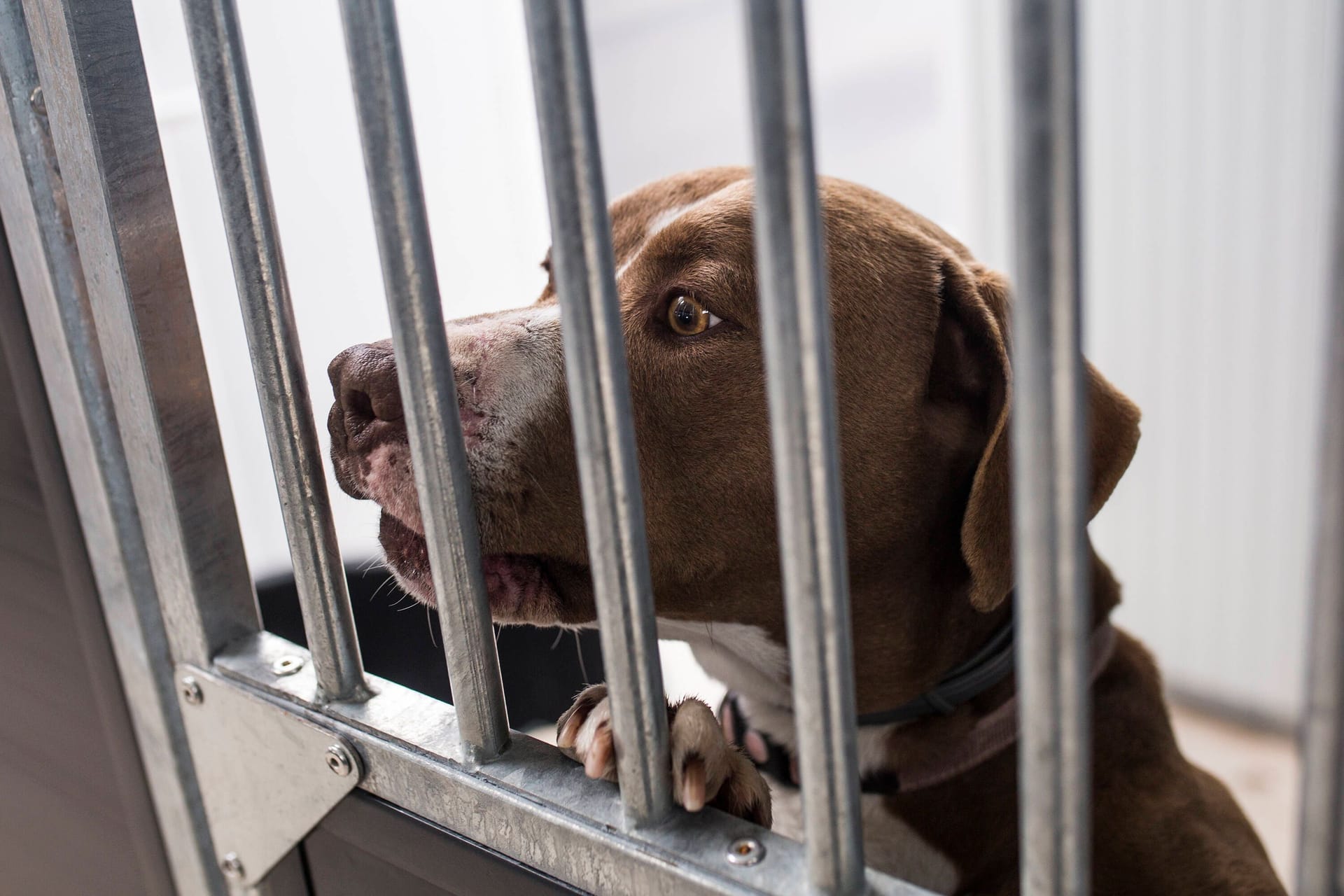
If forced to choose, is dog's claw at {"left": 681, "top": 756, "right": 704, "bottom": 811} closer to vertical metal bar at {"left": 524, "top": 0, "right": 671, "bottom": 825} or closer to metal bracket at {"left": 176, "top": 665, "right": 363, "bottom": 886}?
vertical metal bar at {"left": 524, "top": 0, "right": 671, "bottom": 825}

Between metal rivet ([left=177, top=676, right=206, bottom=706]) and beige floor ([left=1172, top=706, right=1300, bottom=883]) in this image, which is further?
beige floor ([left=1172, top=706, right=1300, bottom=883])

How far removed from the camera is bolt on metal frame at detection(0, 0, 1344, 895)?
21.1 inches

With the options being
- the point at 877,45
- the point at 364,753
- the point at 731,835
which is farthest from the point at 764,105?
the point at 877,45

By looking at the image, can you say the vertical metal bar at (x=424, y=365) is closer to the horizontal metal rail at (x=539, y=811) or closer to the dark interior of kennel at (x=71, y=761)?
the horizontal metal rail at (x=539, y=811)

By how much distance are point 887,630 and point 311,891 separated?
2.55 ft

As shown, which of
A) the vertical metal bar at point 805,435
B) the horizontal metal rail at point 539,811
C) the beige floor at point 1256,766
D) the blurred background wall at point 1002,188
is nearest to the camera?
the vertical metal bar at point 805,435

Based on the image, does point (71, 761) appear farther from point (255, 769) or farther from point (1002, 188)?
point (1002, 188)

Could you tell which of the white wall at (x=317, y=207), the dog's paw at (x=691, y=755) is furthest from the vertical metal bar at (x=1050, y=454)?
the white wall at (x=317, y=207)

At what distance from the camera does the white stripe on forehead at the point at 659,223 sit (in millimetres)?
1458

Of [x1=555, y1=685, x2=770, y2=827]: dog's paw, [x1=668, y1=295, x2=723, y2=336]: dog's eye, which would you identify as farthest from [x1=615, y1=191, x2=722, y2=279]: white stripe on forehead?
[x1=555, y1=685, x2=770, y2=827]: dog's paw

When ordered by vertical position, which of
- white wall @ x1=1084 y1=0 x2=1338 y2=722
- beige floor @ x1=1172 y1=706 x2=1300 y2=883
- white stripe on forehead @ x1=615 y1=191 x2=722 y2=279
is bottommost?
beige floor @ x1=1172 y1=706 x2=1300 y2=883

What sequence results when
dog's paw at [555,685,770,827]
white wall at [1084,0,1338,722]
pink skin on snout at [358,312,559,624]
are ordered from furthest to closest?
white wall at [1084,0,1338,722]
pink skin on snout at [358,312,559,624]
dog's paw at [555,685,770,827]

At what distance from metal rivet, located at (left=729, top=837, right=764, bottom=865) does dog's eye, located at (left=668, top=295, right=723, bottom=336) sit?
74 centimetres

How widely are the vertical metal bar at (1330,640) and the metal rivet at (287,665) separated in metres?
0.91
